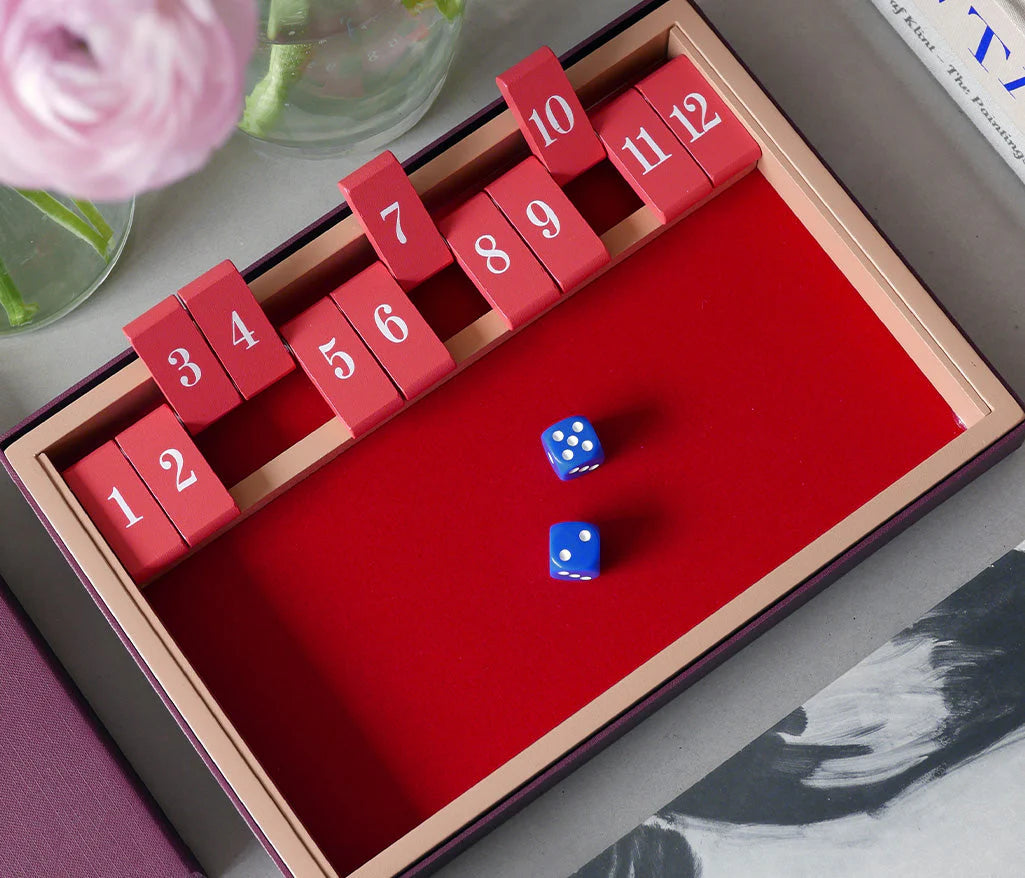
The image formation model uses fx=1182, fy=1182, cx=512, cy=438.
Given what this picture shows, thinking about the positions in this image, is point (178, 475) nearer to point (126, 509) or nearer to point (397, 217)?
point (126, 509)

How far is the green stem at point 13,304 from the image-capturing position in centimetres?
85

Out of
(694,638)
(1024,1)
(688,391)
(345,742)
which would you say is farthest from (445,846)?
(1024,1)

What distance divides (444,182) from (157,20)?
388mm

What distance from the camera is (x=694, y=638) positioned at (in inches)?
30.6

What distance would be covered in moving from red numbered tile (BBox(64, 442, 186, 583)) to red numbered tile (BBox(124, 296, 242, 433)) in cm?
6

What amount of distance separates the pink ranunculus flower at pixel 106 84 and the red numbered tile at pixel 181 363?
0.30 meters

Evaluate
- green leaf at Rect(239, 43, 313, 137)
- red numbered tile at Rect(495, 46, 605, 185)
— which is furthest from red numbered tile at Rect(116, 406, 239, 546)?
red numbered tile at Rect(495, 46, 605, 185)

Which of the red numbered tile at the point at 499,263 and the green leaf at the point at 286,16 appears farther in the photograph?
the red numbered tile at the point at 499,263

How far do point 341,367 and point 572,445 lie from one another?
0.17m

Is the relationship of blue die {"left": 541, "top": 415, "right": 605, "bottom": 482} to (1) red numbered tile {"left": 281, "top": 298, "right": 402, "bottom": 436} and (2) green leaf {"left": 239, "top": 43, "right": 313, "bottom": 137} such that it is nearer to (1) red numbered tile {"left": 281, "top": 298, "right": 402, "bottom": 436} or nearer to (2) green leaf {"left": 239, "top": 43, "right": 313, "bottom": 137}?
(1) red numbered tile {"left": 281, "top": 298, "right": 402, "bottom": 436}

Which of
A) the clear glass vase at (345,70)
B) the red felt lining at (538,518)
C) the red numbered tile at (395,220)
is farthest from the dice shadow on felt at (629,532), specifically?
the clear glass vase at (345,70)

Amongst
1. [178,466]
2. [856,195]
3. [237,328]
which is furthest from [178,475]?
[856,195]

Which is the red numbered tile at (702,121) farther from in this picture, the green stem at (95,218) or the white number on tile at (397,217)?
the green stem at (95,218)

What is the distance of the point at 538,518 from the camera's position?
84 cm
